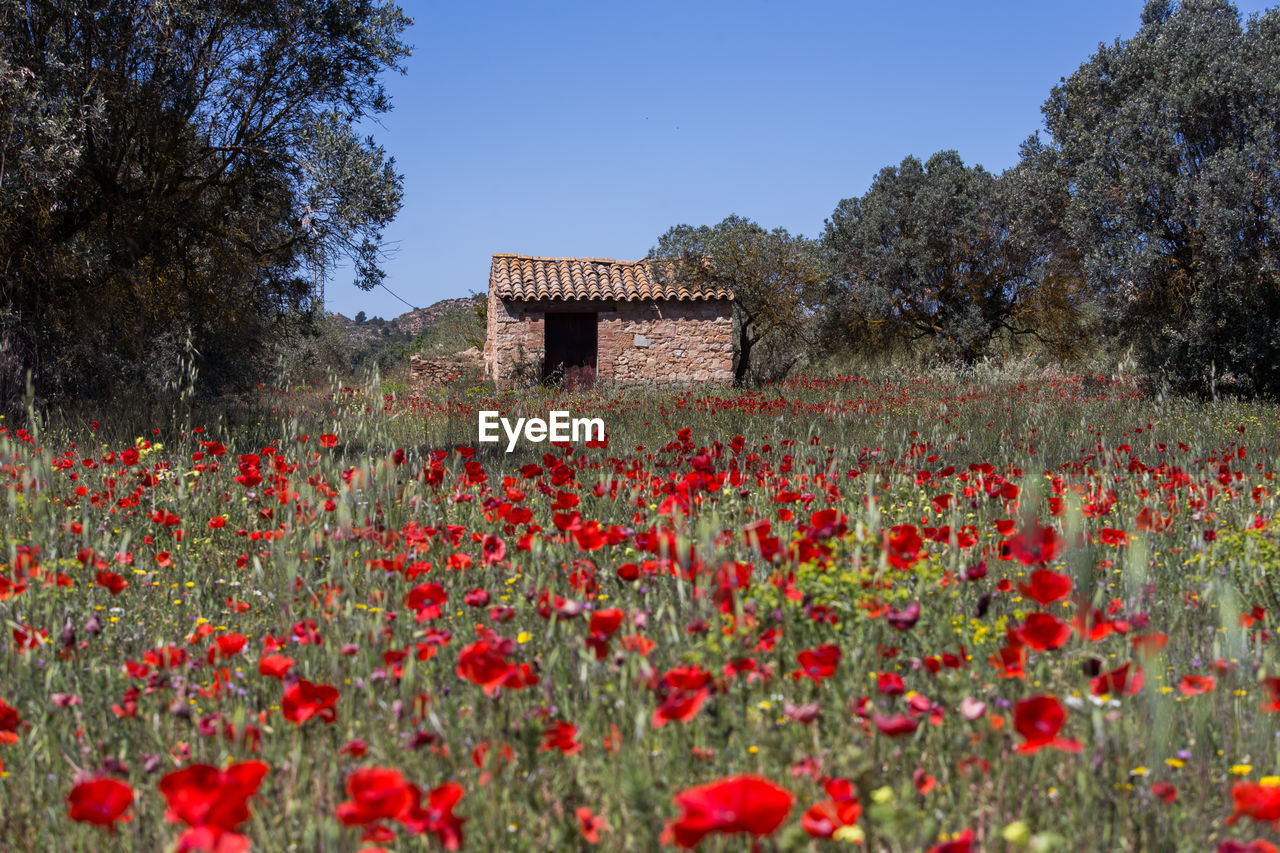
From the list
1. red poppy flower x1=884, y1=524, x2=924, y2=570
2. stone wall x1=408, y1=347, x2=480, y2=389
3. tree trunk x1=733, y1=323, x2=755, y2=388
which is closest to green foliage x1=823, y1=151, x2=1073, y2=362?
→ tree trunk x1=733, y1=323, x2=755, y2=388

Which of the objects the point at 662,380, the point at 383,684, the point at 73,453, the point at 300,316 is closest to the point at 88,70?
the point at 300,316

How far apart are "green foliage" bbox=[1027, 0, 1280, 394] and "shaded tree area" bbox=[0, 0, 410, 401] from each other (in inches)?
469

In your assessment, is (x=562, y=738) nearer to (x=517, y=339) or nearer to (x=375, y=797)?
(x=375, y=797)

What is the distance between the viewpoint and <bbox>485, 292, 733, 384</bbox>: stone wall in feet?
78.1

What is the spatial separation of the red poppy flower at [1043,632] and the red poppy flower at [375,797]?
48.4 inches

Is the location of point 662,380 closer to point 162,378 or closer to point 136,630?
point 162,378

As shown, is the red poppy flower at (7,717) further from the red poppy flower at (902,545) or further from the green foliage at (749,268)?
the green foliage at (749,268)

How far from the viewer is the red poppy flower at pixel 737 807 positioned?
109cm

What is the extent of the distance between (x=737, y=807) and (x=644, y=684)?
869mm

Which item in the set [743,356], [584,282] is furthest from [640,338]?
[743,356]

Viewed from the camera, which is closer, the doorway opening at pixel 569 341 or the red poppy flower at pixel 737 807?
the red poppy flower at pixel 737 807

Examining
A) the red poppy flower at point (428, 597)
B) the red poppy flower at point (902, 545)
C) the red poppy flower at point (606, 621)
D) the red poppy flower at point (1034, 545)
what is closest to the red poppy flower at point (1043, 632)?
the red poppy flower at point (1034, 545)

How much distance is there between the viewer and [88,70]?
11.0 metres

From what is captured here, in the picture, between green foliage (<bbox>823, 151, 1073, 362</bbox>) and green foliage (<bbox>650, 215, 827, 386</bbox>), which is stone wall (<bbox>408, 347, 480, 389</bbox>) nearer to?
green foliage (<bbox>650, 215, 827, 386</bbox>)
